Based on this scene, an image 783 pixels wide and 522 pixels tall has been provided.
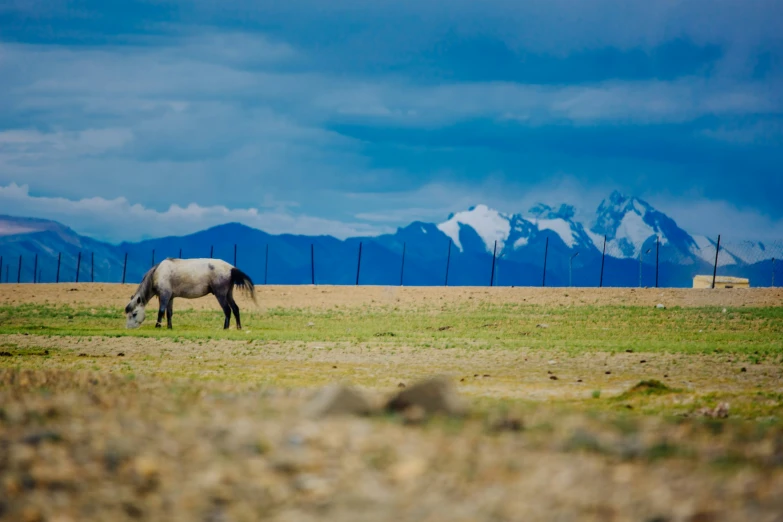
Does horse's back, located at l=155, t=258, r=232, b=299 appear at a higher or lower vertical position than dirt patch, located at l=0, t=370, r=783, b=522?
higher

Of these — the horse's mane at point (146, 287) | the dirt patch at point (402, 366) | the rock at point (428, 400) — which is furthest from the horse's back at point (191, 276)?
the rock at point (428, 400)

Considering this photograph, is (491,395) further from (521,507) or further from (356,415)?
(521,507)

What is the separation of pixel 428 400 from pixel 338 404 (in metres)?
1.21

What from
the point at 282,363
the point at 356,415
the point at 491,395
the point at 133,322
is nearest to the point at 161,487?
the point at 356,415

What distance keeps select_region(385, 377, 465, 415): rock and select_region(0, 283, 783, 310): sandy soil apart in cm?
4873

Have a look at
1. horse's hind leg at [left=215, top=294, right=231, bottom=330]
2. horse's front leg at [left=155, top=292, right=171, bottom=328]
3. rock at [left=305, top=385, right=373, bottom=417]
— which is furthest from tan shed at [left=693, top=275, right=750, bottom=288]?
rock at [left=305, top=385, right=373, bottom=417]

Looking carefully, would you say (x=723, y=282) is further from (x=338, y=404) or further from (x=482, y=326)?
(x=338, y=404)

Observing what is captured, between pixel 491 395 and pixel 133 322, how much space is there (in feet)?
83.7

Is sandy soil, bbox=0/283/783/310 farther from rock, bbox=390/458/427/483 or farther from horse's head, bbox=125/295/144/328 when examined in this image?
rock, bbox=390/458/427/483

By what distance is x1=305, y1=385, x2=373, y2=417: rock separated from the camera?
10586 millimetres

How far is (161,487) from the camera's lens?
8484mm

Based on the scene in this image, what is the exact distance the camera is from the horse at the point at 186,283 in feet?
131

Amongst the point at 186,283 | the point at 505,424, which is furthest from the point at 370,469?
the point at 186,283

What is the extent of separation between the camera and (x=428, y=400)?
11.1 m
